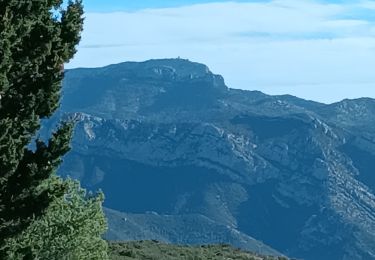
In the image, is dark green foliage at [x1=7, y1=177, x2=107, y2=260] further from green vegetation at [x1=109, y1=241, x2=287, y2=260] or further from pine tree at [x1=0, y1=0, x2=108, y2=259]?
green vegetation at [x1=109, y1=241, x2=287, y2=260]

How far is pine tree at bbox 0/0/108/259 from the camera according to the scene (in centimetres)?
1950

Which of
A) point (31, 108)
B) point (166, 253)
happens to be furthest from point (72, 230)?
point (166, 253)

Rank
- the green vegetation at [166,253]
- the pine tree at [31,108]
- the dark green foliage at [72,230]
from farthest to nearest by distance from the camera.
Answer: the green vegetation at [166,253] → the dark green foliage at [72,230] → the pine tree at [31,108]

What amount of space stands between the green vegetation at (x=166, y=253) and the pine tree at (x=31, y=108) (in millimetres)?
18667

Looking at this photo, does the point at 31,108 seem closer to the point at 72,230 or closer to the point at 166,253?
the point at 72,230

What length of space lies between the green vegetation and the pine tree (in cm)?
1867

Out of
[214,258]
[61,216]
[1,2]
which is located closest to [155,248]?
[214,258]

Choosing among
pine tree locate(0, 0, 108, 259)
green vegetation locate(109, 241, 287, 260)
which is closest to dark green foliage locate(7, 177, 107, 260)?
pine tree locate(0, 0, 108, 259)

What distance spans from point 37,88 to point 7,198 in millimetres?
2602

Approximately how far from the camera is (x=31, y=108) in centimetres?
2033

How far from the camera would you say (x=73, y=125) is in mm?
21578

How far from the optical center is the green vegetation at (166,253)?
43469 mm

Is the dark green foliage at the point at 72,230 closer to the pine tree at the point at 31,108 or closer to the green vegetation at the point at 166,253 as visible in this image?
the pine tree at the point at 31,108

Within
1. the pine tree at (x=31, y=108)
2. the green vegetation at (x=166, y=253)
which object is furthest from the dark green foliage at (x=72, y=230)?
the green vegetation at (x=166, y=253)
